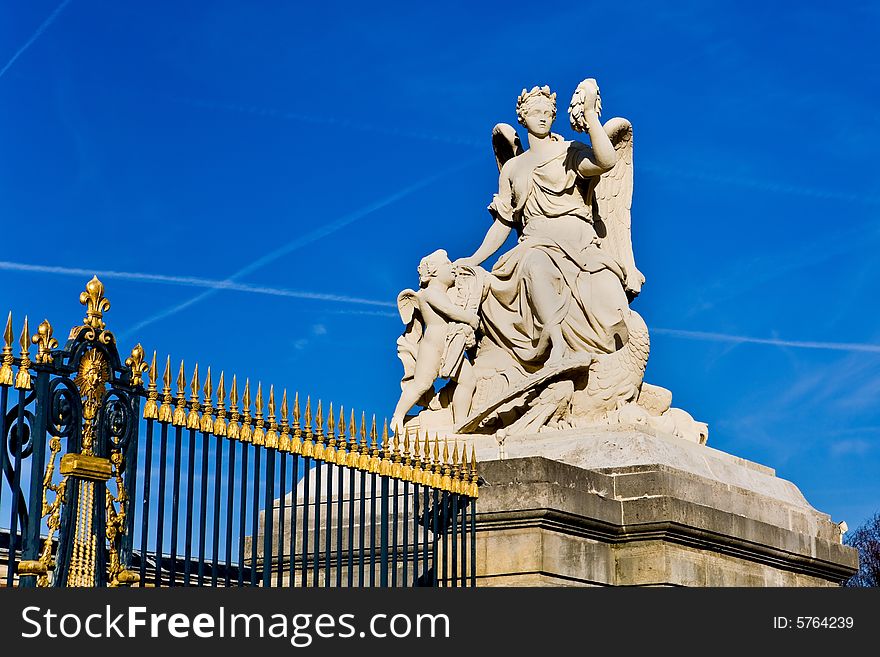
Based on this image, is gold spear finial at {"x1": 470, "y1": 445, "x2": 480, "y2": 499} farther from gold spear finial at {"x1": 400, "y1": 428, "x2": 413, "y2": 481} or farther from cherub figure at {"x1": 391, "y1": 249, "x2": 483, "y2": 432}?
cherub figure at {"x1": 391, "y1": 249, "x2": 483, "y2": 432}

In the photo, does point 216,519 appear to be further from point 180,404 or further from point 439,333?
point 439,333

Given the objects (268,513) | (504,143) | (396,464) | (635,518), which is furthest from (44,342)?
(504,143)

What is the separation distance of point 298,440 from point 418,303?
229 inches

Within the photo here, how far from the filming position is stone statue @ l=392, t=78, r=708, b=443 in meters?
15.1

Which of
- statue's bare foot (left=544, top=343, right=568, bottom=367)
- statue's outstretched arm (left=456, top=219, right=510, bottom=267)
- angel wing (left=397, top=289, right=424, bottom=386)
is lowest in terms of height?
statue's bare foot (left=544, top=343, right=568, bottom=367)

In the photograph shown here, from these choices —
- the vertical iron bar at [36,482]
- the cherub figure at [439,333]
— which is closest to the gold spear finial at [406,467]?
the vertical iron bar at [36,482]

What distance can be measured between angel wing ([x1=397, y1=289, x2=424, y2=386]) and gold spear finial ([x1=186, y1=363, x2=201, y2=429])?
22.1 ft

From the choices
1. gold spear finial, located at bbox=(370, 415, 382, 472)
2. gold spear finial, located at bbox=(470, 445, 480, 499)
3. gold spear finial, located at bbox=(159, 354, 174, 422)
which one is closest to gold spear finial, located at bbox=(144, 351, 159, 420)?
gold spear finial, located at bbox=(159, 354, 174, 422)

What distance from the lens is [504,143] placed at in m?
17.2

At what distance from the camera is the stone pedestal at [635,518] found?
1237 cm

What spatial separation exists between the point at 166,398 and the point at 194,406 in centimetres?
24
